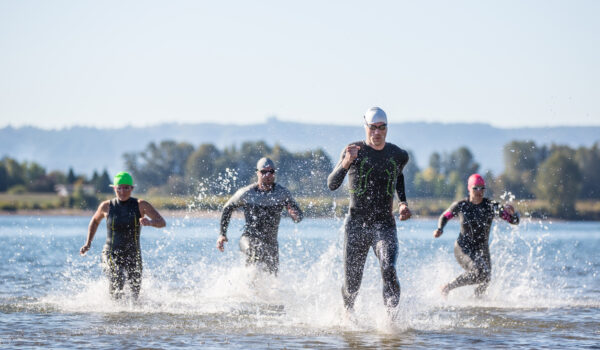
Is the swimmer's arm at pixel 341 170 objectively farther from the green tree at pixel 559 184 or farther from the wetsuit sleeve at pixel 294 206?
the green tree at pixel 559 184

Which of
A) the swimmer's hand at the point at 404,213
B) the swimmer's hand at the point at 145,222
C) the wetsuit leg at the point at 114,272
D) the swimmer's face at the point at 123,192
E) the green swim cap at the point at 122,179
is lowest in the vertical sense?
the wetsuit leg at the point at 114,272

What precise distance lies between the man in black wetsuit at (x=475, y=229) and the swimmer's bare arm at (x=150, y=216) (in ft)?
13.5

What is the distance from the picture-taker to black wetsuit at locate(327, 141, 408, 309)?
9859 mm

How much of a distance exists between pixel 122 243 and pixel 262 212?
7.44 feet

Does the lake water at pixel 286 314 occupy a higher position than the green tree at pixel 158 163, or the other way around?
the green tree at pixel 158 163

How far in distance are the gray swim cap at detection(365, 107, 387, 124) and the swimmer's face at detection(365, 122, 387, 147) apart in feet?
0.11

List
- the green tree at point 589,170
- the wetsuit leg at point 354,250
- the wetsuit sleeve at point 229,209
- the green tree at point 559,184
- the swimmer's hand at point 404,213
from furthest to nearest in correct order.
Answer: the green tree at point 589,170 → the green tree at point 559,184 → the wetsuit sleeve at point 229,209 → the wetsuit leg at point 354,250 → the swimmer's hand at point 404,213

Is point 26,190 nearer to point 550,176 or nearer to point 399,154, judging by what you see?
point 550,176

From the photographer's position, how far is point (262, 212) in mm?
13375

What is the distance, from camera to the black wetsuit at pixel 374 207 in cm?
986

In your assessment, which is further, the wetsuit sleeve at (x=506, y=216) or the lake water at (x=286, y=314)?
the wetsuit sleeve at (x=506, y=216)

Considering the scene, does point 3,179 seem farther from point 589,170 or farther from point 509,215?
point 509,215

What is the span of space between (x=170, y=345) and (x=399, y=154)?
10.5 ft

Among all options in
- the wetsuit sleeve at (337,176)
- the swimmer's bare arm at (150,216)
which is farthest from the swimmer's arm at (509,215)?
the swimmer's bare arm at (150,216)
